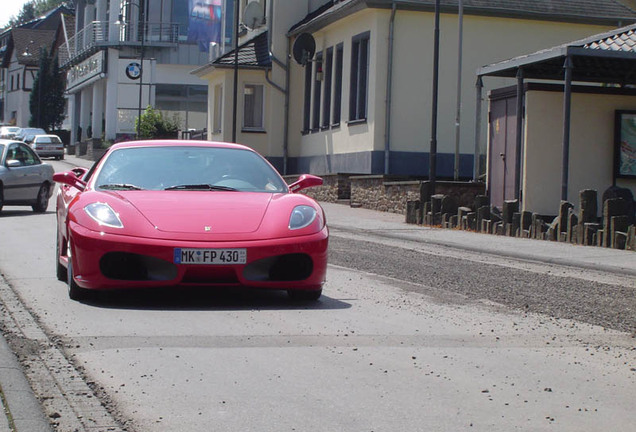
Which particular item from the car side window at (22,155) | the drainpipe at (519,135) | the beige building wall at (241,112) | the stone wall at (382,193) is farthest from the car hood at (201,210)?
the beige building wall at (241,112)

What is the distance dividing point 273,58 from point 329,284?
2812 cm

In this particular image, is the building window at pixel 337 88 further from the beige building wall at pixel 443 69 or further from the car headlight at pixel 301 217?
the car headlight at pixel 301 217

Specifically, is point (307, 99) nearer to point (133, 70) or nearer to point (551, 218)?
point (551, 218)

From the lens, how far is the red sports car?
25.6ft

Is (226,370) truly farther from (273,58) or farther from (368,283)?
(273,58)

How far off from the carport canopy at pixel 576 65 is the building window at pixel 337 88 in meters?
9.78

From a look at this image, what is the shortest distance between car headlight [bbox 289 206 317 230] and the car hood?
9.3 inches

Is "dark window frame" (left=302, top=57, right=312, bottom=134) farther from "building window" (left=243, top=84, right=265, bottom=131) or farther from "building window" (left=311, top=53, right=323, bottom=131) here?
"building window" (left=243, top=84, right=265, bottom=131)

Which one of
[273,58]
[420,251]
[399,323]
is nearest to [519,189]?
[420,251]

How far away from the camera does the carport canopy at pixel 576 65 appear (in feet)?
60.8

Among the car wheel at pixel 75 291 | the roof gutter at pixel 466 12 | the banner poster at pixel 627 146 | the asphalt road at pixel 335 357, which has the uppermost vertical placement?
the roof gutter at pixel 466 12

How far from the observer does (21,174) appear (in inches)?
886

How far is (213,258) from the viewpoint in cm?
779

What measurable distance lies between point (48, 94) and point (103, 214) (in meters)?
95.9
